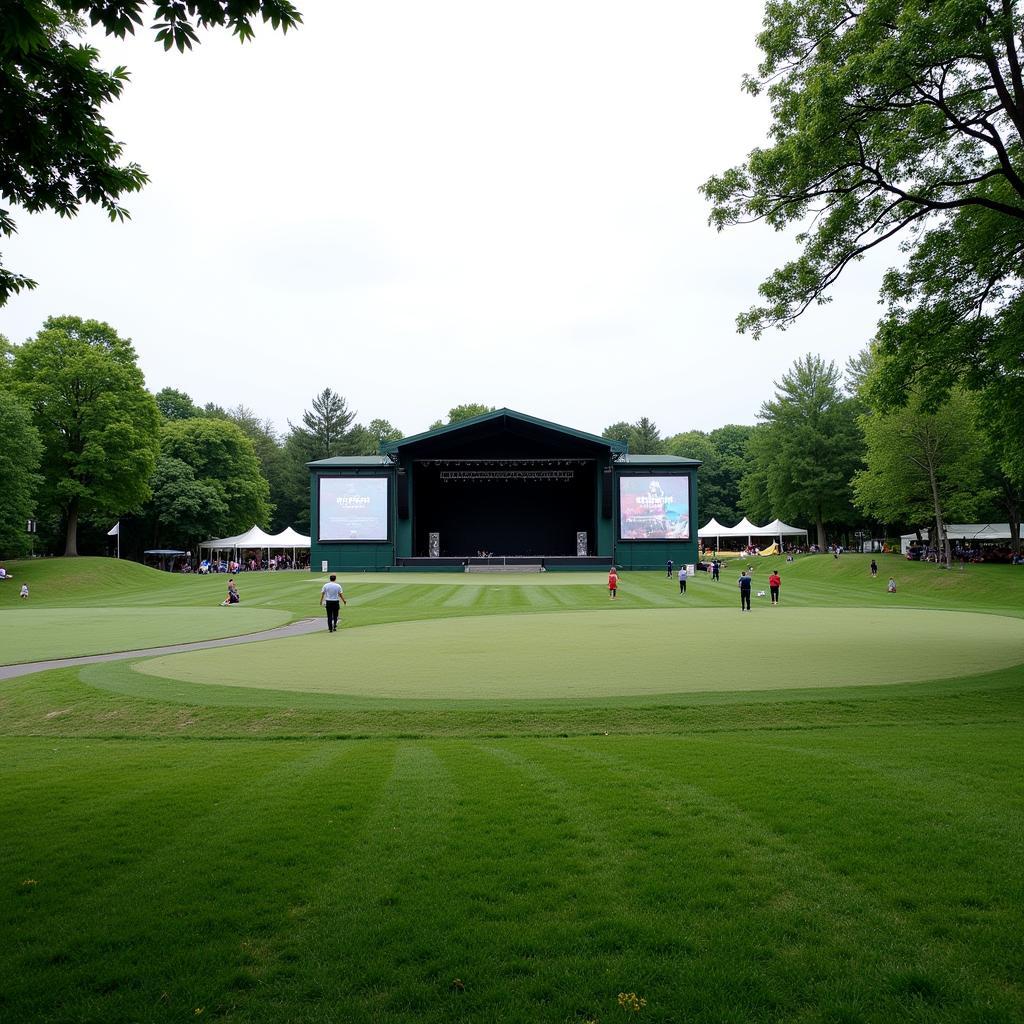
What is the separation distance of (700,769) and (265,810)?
400 cm

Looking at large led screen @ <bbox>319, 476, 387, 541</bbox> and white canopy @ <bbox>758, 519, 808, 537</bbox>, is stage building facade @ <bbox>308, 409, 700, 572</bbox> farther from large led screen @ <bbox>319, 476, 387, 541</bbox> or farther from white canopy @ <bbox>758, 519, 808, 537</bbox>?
white canopy @ <bbox>758, 519, 808, 537</bbox>

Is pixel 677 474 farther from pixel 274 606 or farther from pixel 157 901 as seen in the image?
pixel 157 901

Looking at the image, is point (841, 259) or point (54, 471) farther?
point (54, 471)

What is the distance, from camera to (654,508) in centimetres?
5400

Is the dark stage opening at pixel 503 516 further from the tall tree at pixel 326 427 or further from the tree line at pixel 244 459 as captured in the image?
the tall tree at pixel 326 427

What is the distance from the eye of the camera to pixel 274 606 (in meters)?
32.3

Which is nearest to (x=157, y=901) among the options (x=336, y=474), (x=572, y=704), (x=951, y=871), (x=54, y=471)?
(x=951, y=871)

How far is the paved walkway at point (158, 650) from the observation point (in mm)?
15688

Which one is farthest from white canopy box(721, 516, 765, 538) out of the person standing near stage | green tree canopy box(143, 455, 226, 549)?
the person standing near stage

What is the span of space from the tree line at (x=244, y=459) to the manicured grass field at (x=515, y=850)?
51.1ft

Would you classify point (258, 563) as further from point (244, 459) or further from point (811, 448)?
point (811, 448)

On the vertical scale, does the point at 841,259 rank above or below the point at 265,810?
above

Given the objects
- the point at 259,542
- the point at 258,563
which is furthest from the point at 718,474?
the point at 259,542

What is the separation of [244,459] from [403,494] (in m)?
26.6
